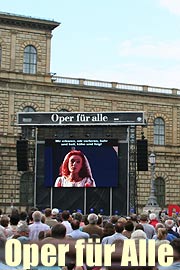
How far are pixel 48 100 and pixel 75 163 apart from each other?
11600 mm

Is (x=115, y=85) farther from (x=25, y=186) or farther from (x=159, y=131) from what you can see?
(x=25, y=186)

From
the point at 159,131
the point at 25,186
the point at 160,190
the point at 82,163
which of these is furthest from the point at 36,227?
the point at 159,131

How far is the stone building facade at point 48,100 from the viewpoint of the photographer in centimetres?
4338

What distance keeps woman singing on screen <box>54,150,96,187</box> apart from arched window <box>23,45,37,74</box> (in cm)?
1271

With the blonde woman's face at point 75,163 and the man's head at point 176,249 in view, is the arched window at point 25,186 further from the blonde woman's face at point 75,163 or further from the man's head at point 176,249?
the man's head at point 176,249

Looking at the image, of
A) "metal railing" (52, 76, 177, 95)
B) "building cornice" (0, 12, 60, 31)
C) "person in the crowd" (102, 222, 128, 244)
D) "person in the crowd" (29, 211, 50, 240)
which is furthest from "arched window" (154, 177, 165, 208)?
"person in the crowd" (102, 222, 128, 244)

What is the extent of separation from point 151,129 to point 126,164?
14.6m

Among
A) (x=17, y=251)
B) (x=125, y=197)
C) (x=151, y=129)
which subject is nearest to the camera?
(x=17, y=251)

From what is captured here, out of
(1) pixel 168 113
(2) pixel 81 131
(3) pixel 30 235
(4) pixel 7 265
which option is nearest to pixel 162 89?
(1) pixel 168 113

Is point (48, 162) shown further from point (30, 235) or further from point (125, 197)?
point (30, 235)

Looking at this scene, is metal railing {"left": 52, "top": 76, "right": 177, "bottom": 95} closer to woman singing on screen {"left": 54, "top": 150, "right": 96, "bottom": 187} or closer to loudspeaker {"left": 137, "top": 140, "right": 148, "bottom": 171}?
woman singing on screen {"left": 54, "top": 150, "right": 96, "bottom": 187}

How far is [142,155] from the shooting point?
33594 mm

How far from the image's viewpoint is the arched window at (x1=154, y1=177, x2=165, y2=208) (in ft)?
156

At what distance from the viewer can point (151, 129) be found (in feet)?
160
